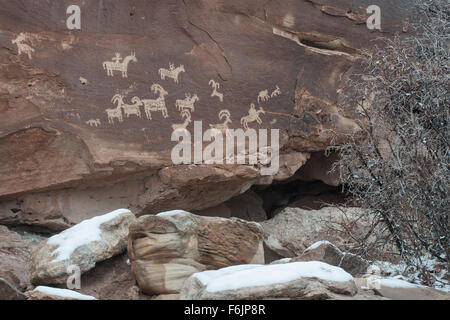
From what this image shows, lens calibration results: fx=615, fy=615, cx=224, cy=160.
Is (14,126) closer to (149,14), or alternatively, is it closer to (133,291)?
(149,14)

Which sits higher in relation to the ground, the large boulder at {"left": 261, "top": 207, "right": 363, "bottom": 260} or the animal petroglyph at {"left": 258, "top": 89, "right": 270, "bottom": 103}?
the animal petroglyph at {"left": 258, "top": 89, "right": 270, "bottom": 103}

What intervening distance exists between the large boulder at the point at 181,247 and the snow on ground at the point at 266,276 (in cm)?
58

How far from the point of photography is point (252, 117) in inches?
270

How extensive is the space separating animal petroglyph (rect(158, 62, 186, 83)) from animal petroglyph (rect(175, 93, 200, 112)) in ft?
0.72

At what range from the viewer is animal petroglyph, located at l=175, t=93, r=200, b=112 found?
21.7ft

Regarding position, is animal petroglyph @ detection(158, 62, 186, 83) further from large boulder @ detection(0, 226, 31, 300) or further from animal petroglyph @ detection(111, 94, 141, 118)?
large boulder @ detection(0, 226, 31, 300)

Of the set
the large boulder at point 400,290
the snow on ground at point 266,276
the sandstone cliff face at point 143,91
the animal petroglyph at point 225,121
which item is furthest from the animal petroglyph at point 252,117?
the snow on ground at point 266,276

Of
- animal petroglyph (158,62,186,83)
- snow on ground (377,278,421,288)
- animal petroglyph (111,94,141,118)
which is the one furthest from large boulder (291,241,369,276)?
animal petroglyph (158,62,186,83)

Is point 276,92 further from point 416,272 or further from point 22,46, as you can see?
point 416,272

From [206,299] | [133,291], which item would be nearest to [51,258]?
[133,291]

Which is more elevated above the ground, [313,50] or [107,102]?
[313,50]

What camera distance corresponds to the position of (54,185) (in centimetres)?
624

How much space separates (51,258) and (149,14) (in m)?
3.13

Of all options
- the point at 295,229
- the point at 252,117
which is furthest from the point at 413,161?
the point at 295,229
